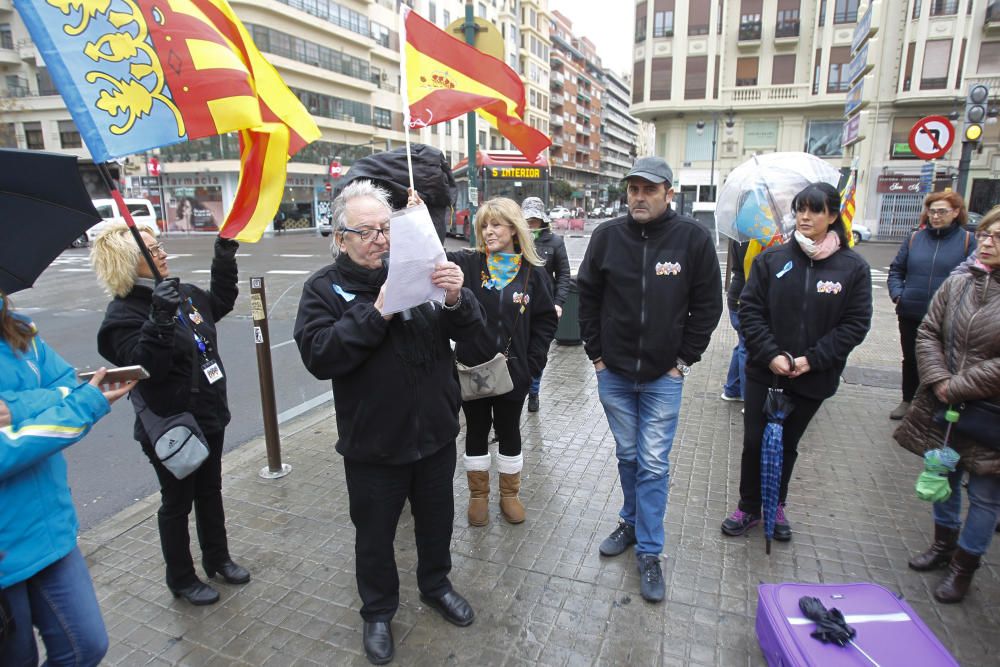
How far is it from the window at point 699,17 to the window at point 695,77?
1941mm

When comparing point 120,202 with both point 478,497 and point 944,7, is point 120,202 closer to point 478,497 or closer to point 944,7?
point 478,497

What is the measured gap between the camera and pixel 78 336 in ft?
31.7

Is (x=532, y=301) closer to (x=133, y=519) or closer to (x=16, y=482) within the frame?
(x=16, y=482)

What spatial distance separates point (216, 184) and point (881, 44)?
4514 centimetres

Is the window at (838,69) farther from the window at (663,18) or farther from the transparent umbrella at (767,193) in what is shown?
the transparent umbrella at (767,193)

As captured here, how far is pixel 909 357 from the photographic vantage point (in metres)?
5.41

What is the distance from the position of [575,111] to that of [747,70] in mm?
54397

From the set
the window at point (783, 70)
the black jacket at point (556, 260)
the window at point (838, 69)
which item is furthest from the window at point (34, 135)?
the window at point (838, 69)

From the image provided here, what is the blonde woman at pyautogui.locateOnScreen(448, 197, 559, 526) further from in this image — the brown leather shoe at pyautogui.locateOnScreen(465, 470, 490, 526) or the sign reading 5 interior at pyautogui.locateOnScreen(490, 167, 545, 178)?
the sign reading 5 interior at pyautogui.locateOnScreen(490, 167, 545, 178)

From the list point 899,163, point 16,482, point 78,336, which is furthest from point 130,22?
point 899,163

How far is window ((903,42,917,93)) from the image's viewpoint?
35.5 metres

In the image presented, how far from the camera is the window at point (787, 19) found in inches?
1627

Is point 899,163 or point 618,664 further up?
point 899,163

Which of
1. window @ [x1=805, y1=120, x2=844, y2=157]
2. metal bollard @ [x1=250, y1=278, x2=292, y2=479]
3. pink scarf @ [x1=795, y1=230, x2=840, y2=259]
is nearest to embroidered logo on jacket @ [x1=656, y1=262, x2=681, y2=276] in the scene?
pink scarf @ [x1=795, y1=230, x2=840, y2=259]
